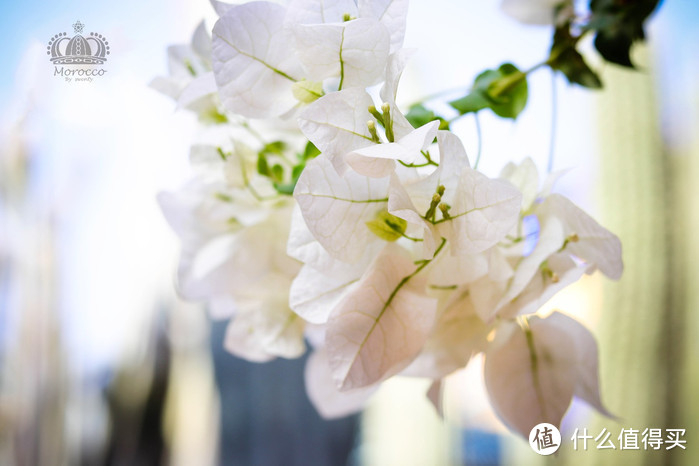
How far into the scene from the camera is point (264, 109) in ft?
0.64

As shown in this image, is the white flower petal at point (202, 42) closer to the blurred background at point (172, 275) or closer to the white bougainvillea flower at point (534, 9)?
the white bougainvillea flower at point (534, 9)

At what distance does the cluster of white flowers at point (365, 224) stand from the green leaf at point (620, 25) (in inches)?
4.8

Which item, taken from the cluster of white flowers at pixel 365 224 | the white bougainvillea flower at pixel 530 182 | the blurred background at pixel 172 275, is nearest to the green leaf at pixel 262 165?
the cluster of white flowers at pixel 365 224

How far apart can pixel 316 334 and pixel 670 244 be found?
0.85 meters

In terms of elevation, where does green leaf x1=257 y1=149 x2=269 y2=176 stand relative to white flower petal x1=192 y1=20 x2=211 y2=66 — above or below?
below

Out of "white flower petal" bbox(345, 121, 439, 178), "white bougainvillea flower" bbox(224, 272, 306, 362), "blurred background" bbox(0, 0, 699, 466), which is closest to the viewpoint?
"white flower petal" bbox(345, 121, 439, 178)

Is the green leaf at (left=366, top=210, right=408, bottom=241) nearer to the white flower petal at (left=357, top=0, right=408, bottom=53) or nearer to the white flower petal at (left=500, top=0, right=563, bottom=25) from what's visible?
the white flower petal at (left=357, top=0, right=408, bottom=53)

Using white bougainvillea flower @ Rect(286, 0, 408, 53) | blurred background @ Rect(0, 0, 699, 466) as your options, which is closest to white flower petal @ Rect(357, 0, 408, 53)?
white bougainvillea flower @ Rect(286, 0, 408, 53)

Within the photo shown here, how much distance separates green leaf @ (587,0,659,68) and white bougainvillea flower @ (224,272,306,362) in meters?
0.20

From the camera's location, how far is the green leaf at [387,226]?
0.18m

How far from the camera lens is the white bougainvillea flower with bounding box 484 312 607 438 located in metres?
0.22

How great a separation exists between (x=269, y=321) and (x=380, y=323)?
84 millimetres

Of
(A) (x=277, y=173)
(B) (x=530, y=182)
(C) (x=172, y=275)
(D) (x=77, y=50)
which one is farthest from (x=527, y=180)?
(C) (x=172, y=275)

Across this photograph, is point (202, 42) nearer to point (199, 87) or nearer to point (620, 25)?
point (199, 87)
